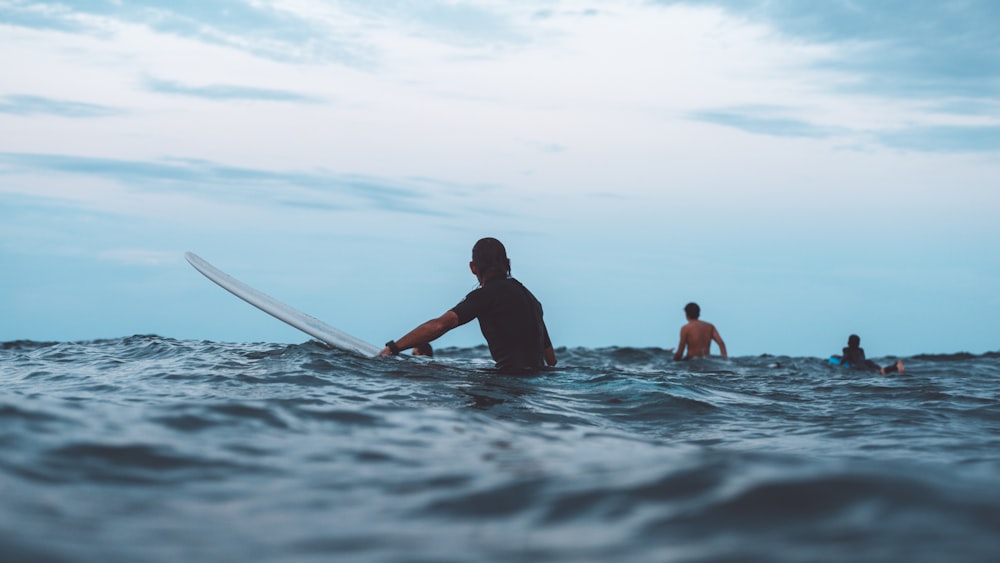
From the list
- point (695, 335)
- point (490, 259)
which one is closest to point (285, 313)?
point (490, 259)

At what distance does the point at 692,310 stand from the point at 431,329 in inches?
439

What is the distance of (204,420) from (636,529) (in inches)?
123

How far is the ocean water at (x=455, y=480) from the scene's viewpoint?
8.13 ft

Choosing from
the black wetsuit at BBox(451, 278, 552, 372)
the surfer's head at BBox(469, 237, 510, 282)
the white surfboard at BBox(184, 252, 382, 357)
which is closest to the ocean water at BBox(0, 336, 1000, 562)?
the black wetsuit at BBox(451, 278, 552, 372)

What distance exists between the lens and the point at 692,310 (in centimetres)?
1806

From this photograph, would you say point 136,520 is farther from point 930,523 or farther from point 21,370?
point 21,370

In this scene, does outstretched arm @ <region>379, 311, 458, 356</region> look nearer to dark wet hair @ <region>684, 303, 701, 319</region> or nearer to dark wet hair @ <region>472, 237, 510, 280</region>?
dark wet hair @ <region>472, 237, 510, 280</region>

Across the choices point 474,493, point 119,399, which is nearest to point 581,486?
point 474,493

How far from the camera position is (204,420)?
15.9 ft

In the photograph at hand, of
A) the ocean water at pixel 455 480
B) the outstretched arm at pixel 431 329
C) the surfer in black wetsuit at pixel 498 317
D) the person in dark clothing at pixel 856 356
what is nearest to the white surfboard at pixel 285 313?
the outstretched arm at pixel 431 329

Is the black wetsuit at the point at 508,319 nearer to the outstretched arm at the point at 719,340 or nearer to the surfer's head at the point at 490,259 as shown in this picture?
the surfer's head at the point at 490,259

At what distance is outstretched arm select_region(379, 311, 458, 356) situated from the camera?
8.05 m

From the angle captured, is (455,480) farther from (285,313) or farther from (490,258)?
(285,313)

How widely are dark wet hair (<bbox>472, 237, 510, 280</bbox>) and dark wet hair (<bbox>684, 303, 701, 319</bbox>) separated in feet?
34.7
